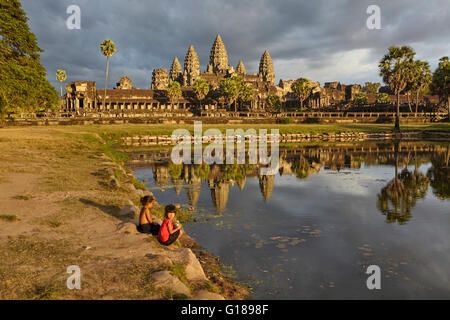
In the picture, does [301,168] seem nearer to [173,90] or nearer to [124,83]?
[173,90]

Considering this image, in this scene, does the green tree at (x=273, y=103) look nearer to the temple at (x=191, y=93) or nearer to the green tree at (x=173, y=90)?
the temple at (x=191, y=93)

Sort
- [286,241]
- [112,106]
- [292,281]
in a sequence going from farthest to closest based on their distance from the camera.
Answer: [112,106]
[286,241]
[292,281]

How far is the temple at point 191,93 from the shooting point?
99.6 metres

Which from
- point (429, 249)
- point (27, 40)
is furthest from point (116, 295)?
point (27, 40)

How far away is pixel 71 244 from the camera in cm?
652

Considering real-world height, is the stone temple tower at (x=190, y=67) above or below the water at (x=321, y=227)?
above

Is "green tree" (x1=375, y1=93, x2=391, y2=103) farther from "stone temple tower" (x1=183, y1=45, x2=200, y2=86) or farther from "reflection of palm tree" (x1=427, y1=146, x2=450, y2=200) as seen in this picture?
"reflection of palm tree" (x1=427, y1=146, x2=450, y2=200)

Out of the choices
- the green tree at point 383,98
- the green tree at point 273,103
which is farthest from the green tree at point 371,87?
the green tree at point 273,103

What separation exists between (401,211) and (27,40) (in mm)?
39437

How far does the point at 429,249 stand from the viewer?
28.5 ft

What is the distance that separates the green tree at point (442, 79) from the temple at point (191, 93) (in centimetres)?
5242

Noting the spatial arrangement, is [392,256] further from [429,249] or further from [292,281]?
[292,281]

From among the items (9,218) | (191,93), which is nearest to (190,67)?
(191,93)
